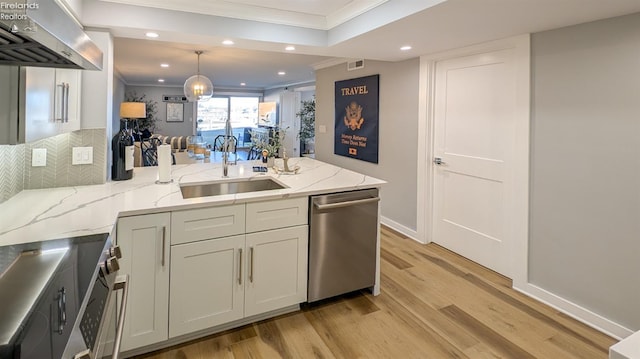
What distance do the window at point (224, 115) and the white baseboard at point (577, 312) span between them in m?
10.3

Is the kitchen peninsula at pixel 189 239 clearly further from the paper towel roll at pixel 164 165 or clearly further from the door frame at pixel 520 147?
the door frame at pixel 520 147

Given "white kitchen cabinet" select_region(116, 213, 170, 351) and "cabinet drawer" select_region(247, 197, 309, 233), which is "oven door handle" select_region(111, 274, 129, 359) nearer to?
"white kitchen cabinet" select_region(116, 213, 170, 351)

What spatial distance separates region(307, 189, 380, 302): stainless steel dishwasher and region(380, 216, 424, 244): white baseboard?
146 centimetres

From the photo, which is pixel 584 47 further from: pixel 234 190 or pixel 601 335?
pixel 234 190

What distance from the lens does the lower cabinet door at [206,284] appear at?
2.05 m

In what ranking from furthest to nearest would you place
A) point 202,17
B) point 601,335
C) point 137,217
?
point 202,17
point 601,335
point 137,217

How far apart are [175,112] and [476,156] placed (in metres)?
10.1

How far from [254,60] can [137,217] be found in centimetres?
445

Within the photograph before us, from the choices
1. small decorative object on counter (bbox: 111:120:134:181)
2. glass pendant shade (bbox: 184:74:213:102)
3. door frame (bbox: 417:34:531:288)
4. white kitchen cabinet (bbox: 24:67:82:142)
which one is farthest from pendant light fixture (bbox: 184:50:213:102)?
door frame (bbox: 417:34:531:288)

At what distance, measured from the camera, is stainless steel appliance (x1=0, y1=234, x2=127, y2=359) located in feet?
2.57

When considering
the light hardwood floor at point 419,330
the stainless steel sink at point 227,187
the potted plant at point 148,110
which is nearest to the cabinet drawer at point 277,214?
the stainless steel sink at point 227,187

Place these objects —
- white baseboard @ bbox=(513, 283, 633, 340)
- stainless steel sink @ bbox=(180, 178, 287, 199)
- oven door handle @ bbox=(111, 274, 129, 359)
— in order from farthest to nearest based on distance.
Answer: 1. stainless steel sink @ bbox=(180, 178, 287, 199)
2. white baseboard @ bbox=(513, 283, 633, 340)
3. oven door handle @ bbox=(111, 274, 129, 359)

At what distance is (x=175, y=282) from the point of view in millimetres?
2031

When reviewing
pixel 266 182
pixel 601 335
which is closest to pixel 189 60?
pixel 266 182
